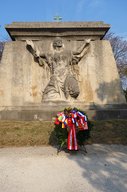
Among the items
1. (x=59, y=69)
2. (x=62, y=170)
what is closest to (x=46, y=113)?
(x=59, y=69)

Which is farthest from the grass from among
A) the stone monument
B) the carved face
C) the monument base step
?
the carved face

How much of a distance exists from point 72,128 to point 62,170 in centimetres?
159

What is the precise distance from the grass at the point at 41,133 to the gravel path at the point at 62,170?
20.5 inches

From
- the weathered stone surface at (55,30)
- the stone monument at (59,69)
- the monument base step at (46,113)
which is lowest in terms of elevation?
the monument base step at (46,113)

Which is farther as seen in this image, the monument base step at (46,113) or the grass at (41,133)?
the monument base step at (46,113)

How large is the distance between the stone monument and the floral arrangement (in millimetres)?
3597

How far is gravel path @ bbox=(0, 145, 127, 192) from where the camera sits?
4465 mm

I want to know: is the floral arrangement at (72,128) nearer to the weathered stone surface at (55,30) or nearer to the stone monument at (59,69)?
the stone monument at (59,69)

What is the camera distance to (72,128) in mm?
6863

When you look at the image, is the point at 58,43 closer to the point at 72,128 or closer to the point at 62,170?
the point at 72,128

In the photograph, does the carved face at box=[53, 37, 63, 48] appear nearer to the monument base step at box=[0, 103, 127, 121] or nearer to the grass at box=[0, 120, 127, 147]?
the monument base step at box=[0, 103, 127, 121]

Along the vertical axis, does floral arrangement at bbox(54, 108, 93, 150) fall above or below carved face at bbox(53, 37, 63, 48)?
below

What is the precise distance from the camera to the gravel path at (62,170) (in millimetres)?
4465

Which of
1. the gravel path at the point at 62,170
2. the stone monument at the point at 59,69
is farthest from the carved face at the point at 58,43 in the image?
the gravel path at the point at 62,170
